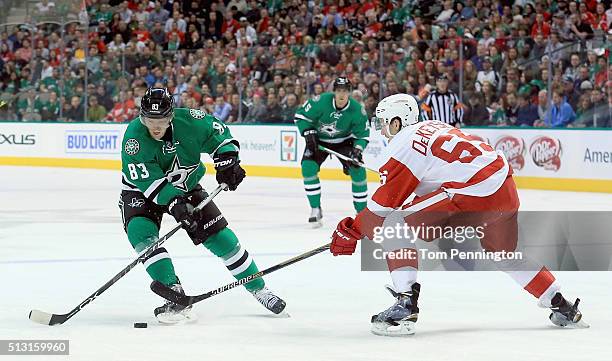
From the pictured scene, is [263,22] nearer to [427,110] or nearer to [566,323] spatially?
[427,110]

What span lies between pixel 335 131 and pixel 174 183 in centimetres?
442

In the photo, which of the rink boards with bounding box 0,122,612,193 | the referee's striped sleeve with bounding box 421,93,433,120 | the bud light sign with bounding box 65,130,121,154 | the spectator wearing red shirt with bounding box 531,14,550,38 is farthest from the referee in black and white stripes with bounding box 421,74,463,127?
the bud light sign with bounding box 65,130,121,154

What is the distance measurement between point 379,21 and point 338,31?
23.0 inches


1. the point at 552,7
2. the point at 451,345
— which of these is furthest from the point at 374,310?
the point at 552,7

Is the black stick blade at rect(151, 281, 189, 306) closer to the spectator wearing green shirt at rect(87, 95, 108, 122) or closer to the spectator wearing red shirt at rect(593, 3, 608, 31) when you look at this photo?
the spectator wearing red shirt at rect(593, 3, 608, 31)

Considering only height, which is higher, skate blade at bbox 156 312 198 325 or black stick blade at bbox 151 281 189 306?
black stick blade at bbox 151 281 189 306

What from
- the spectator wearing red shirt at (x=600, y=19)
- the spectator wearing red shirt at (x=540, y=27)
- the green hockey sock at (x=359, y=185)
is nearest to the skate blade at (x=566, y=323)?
the green hockey sock at (x=359, y=185)

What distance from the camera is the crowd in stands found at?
11.9 m

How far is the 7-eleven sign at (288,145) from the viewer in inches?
539

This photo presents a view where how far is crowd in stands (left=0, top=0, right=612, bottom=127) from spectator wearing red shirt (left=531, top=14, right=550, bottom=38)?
16mm

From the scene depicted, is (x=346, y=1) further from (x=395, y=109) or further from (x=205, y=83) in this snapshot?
(x=395, y=109)

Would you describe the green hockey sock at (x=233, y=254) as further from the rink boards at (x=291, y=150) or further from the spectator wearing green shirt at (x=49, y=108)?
the spectator wearing green shirt at (x=49, y=108)

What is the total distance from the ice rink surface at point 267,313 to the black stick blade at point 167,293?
0.40ft

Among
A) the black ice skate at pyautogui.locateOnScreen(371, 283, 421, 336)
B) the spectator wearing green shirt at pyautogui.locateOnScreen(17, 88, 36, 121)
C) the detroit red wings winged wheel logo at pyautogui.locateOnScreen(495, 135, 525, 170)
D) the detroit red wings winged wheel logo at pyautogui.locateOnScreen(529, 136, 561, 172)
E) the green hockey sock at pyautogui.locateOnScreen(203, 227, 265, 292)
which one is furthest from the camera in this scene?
the spectator wearing green shirt at pyautogui.locateOnScreen(17, 88, 36, 121)
